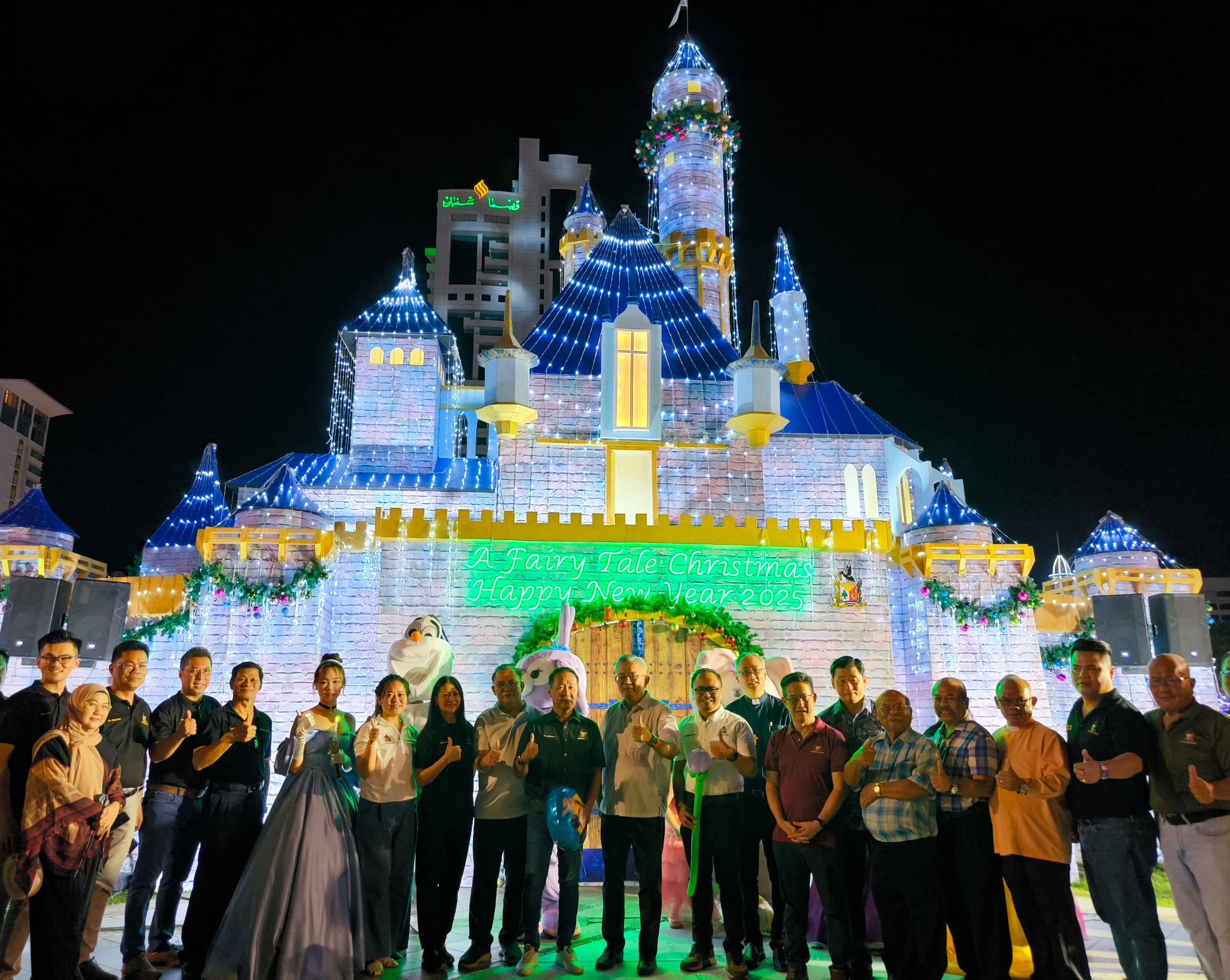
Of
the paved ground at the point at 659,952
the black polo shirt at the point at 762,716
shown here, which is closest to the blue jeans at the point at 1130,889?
the paved ground at the point at 659,952

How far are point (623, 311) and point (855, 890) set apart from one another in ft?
35.4

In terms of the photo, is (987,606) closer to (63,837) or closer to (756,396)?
(756,396)

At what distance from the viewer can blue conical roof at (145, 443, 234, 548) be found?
18.1 metres

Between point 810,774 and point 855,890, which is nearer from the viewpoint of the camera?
point 810,774

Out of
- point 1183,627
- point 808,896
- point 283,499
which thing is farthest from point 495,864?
point 1183,627

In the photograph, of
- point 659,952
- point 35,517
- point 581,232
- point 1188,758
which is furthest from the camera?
point 581,232

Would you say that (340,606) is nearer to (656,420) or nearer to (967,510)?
(656,420)

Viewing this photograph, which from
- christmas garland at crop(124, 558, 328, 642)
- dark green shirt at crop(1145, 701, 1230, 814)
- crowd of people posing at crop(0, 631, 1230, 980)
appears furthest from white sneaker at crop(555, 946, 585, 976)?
christmas garland at crop(124, 558, 328, 642)

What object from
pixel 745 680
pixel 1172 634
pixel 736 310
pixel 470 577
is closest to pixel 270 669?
pixel 470 577

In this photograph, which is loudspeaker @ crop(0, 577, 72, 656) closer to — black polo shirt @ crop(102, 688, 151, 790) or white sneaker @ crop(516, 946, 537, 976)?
black polo shirt @ crop(102, 688, 151, 790)

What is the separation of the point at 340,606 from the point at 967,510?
25.5ft

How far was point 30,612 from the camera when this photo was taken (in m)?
11.6

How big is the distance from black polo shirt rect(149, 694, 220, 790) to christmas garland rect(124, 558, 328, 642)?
484cm

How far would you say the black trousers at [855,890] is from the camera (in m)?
5.08
